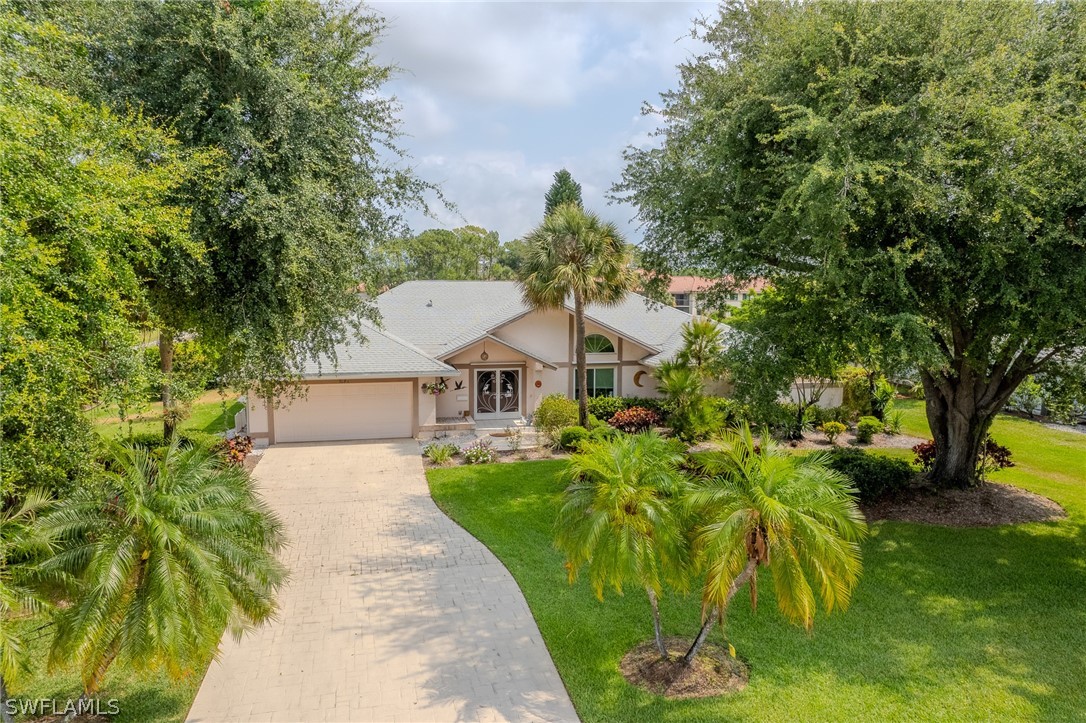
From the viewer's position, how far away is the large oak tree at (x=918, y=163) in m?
9.52

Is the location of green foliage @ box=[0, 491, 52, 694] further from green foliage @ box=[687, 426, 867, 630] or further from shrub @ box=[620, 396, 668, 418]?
shrub @ box=[620, 396, 668, 418]

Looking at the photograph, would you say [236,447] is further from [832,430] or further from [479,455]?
[832,430]

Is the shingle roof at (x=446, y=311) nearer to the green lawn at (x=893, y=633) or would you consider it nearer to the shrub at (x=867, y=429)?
the green lawn at (x=893, y=633)

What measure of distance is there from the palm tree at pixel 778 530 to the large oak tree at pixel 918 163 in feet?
15.4

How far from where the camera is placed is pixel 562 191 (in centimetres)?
5434

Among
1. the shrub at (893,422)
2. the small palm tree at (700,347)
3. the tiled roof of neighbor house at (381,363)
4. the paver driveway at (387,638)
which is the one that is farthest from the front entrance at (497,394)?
the shrub at (893,422)

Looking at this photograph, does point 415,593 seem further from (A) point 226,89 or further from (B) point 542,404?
(B) point 542,404

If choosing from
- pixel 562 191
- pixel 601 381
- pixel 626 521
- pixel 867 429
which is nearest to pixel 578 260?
pixel 601 381

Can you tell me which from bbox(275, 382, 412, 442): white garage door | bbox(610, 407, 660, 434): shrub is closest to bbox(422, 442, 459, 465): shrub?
bbox(275, 382, 412, 442): white garage door

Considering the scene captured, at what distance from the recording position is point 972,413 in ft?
45.0

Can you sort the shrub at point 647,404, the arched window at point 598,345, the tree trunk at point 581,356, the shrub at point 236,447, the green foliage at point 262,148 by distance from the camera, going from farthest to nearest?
the arched window at point 598,345, the shrub at point 647,404, the tree trunk at point 581,356, the shrub at point 236,447, the green foliage at point 262,148

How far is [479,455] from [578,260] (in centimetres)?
707

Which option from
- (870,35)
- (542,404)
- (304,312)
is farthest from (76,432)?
(542,404)

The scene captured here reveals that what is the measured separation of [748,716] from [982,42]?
1189 cm
